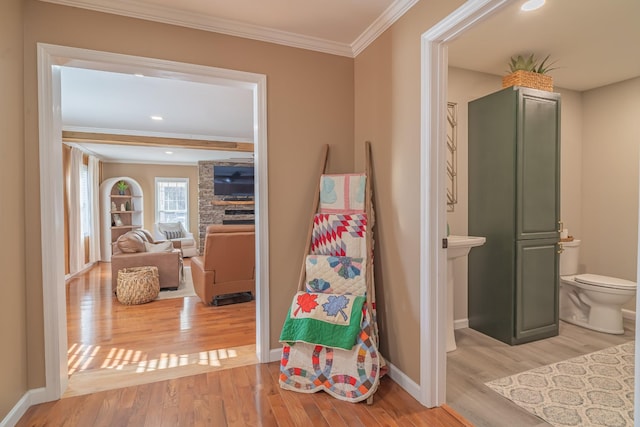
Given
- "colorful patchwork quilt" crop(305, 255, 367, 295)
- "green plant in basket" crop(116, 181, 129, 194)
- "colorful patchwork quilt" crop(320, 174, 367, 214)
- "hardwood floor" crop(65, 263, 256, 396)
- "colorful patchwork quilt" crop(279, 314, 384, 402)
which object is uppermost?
"green plant in basket" crop(116, 181, 129, 194)

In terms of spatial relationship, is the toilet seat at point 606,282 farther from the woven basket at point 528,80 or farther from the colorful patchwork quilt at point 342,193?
the colorful patchwork quilt at point 342,193

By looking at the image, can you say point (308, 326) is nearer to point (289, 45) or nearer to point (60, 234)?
point (60, 234)

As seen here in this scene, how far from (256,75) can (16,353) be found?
90.8 inches

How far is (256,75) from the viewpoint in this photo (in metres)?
2.43

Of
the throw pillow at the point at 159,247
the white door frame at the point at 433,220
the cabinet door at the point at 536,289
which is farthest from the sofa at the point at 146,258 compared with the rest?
the cabinet door at the point at 536,289

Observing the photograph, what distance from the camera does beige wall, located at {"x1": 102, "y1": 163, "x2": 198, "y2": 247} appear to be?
8484mm

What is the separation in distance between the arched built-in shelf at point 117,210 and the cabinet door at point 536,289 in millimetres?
8143

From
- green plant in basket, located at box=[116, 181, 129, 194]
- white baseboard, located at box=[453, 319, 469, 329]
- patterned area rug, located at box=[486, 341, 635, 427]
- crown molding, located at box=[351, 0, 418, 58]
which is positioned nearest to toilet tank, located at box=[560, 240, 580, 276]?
patterned area rug, located at box=[486, 341, 635, 427]

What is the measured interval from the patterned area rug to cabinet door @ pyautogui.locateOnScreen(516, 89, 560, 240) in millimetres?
1025

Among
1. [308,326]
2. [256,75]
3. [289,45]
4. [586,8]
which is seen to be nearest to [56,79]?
[256,75]

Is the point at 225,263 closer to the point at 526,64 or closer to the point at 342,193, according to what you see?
the point at 342,193

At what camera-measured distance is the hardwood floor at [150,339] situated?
2.38 metres

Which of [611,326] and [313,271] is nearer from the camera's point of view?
[313,271]

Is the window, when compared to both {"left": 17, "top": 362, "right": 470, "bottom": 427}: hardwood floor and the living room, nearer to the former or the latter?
the living room
